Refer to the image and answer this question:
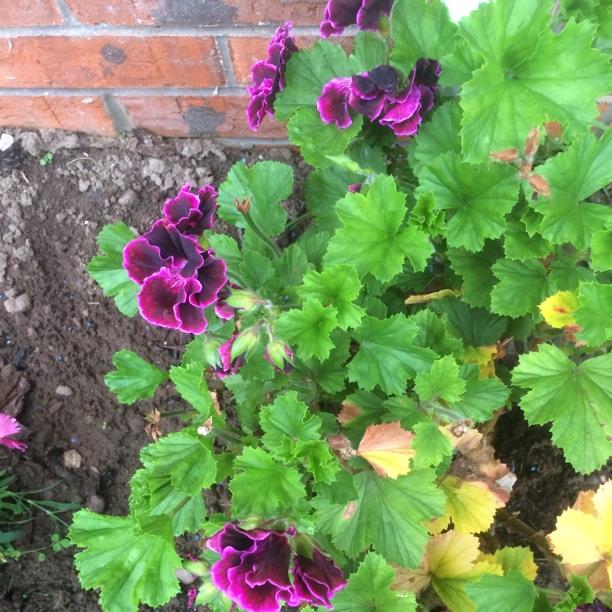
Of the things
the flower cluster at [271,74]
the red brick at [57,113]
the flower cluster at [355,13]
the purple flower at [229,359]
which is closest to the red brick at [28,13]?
the red brick at [57,113]

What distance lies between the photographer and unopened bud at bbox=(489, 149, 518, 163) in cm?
96

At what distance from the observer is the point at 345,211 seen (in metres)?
0.99

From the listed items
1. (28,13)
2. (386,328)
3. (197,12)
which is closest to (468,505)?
(386,328)

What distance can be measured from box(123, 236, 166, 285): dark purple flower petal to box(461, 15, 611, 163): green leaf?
419mm

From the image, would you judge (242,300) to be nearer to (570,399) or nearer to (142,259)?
(142,259)

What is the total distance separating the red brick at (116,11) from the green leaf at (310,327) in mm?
802

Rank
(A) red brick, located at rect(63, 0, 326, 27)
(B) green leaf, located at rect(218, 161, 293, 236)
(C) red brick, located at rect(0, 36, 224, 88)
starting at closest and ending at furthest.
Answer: (B) green leaf, located at rect(218, 161, 293, 236)
(A) red brick, located at rect(63, 0, 326, 27)
(C) red brick, located at rect(0, 36, 224, 88)

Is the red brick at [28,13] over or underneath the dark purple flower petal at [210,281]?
over

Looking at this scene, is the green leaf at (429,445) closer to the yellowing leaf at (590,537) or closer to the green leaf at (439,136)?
Result: the yellowing leaf at (590,537)

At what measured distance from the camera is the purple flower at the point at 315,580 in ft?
2.80

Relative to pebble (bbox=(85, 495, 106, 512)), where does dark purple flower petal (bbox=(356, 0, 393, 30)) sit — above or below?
above

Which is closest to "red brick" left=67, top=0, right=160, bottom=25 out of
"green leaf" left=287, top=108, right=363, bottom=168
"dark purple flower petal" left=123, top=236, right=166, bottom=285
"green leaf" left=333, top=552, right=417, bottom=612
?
"green leaf" left=287, top=108, right=363, bottom=168

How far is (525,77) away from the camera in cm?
86

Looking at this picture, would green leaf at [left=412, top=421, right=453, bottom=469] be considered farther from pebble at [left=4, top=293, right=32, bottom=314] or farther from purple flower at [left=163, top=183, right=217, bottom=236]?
pebble at [left=4, top=293, right=32, bottom=314]
